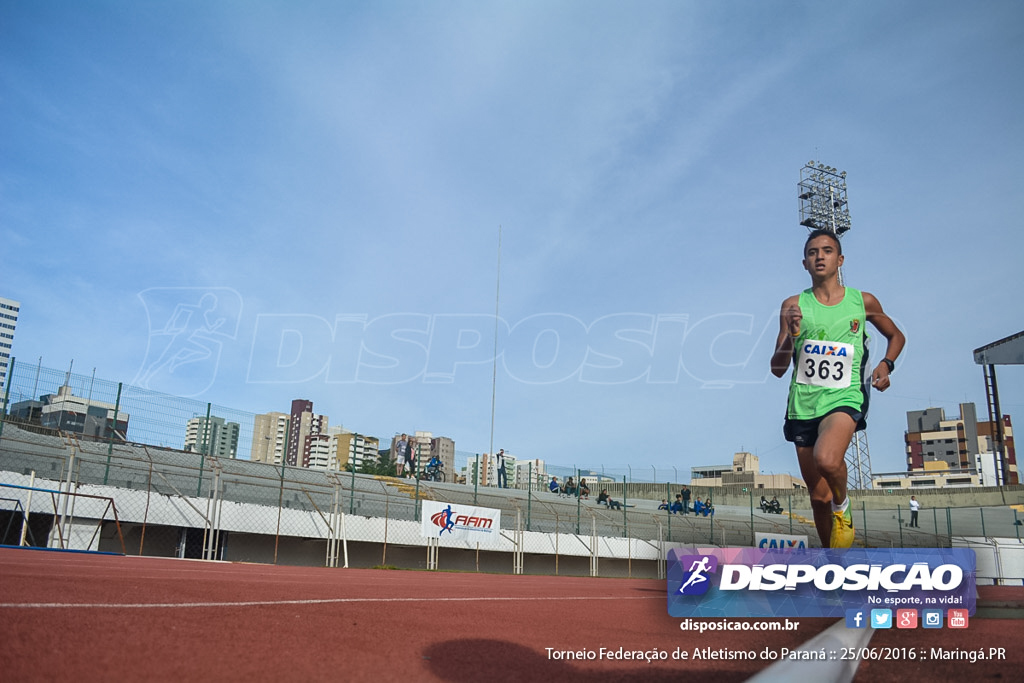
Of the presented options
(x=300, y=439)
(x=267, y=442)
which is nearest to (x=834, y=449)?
(x=267, y=442)

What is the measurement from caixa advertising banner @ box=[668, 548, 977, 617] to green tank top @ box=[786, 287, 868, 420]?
1.22m

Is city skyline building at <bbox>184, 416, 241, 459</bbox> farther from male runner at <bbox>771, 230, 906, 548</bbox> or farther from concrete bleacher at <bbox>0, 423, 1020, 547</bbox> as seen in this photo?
male runner at <bbox>771, 230, 906, 548</bbox>

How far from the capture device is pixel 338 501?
18.5 m

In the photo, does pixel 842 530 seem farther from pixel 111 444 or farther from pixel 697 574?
pixel 111 444

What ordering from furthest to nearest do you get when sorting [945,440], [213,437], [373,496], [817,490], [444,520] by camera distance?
[945,440] < [373,496] < [444,520] < [213,437] < [817,490]

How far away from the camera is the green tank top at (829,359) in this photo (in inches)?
177

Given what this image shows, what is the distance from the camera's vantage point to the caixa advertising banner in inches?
129

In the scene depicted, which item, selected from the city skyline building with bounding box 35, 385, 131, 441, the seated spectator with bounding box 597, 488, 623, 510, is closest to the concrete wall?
the seated spectator with bounding box 597, 488, 623, 510

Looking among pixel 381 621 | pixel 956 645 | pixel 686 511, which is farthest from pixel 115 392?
pixel 686 511

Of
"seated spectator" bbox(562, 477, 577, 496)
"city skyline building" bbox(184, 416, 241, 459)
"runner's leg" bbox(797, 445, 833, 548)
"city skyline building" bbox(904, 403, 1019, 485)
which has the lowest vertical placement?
"runner's leg" bbox(797, 445, 833, 548)

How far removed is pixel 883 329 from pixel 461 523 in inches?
667

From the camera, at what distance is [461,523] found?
20328 mm

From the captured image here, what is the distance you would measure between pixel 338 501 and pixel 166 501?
13.4ft

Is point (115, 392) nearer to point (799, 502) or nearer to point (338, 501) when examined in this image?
point (338, 501)
